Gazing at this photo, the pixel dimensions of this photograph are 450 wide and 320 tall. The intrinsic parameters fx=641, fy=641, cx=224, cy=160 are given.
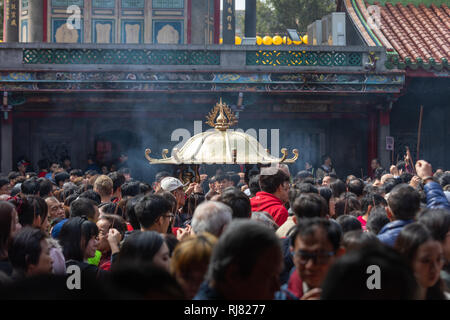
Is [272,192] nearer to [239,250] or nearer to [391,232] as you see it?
[391,232]

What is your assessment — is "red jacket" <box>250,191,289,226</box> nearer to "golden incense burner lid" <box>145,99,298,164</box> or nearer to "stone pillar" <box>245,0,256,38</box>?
"golden incense burner lid" <box>145,99,298,164</box>

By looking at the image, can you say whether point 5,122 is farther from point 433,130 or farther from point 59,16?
point 433,130

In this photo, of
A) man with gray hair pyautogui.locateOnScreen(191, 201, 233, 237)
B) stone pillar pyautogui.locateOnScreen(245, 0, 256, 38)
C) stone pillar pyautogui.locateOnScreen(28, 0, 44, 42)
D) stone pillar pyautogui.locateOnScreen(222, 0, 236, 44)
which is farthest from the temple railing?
man with gray hair pyautogui.locateOnScreen(191, 201, 233, 237)

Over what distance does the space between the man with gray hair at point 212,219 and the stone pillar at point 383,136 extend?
12.8 m

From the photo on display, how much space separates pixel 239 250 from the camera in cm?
299

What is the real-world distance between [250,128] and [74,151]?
16.3ft

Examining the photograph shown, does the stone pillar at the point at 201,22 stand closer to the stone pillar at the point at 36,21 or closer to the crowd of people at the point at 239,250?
the stone pillar at the point at 36,21

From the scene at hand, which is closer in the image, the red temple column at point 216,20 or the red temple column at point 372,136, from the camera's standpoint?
the red temple column at point 372,136

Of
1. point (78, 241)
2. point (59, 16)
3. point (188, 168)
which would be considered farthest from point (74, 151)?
point (78, 241)

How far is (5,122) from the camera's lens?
53.6 feet

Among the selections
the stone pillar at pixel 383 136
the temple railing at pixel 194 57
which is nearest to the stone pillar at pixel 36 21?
the temple railing at pixel 194 57

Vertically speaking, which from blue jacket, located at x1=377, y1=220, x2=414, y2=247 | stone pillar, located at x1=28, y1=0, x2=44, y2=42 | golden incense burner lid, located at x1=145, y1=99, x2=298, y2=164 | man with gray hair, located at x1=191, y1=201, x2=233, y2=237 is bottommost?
blue jacket, located at x1=377, y1=220, x2=414, y2=247

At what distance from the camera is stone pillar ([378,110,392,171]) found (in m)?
16.8

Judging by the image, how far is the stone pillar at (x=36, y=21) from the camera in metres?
18.2
